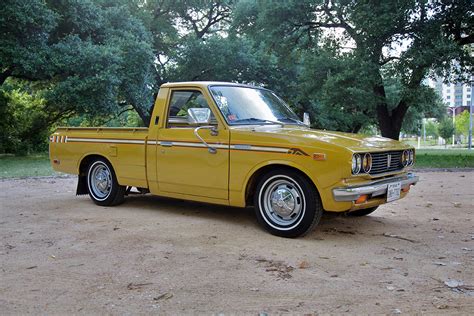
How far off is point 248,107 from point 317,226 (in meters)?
1.77

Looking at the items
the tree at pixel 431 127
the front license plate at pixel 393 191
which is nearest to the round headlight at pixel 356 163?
the front license plate at pixel 393 191

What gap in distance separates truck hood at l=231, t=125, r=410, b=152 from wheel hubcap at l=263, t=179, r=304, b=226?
1.72 feet

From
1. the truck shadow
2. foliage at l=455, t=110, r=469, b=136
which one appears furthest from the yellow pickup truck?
foliage at l=455, t=110, r=469, b=136

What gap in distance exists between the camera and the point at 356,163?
4.75 meters

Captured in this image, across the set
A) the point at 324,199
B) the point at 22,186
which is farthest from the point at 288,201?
the point at 22,186

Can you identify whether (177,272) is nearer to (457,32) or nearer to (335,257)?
(335,257)

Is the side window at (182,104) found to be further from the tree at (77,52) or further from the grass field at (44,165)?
the tree at (77,52)

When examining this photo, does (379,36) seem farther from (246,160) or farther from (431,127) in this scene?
(431,127)

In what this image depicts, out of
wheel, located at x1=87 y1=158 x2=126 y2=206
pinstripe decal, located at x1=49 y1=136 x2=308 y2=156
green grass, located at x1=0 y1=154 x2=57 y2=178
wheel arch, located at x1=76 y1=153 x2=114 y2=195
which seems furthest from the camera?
green grass, located at x1=0 y1=154 x2=57 y2=178

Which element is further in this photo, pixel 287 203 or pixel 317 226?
pixel 317 226

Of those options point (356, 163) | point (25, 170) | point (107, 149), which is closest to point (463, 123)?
point (25, 170)

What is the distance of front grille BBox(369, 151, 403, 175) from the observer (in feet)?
16.6

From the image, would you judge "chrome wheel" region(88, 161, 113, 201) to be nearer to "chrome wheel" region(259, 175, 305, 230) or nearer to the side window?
the side window

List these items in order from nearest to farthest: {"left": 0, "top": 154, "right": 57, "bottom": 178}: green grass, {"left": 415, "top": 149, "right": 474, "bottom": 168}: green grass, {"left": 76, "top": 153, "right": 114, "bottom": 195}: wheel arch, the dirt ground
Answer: the dirt ground < {"left": 76, "top": 153, "right": 114, "bottom": 195}: wheel arch < {"left": 0, "top": 154, "right": 57, "bottom": 178}: green grass < {"left": 415, "top": 149, "right": 474, "bottom": 168}: green grass
